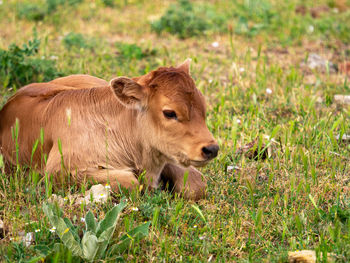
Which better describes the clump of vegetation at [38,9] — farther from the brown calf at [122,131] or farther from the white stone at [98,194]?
the white stone at [98,194]

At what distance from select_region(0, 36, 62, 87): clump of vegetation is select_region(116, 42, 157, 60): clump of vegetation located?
1311 millimetres

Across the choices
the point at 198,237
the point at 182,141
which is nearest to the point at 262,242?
the point at 198,237

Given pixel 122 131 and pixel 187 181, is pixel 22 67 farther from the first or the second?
pixel 187 181

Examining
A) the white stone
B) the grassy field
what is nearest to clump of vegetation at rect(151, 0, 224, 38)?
the grassy field

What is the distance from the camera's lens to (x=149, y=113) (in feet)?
14.4

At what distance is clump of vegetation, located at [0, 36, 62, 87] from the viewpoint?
21.0ft

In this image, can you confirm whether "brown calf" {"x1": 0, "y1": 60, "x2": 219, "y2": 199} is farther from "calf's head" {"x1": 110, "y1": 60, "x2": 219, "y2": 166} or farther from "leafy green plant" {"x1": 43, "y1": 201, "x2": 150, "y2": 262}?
"leafy green plant" {"x1": 43, "y1": 201, "x2": 150, "y2": 262}

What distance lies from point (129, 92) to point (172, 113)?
15.8 inches

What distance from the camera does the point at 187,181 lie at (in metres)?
4.56

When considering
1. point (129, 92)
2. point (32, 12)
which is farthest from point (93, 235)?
point (32, 12)

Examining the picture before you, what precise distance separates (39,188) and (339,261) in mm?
2389

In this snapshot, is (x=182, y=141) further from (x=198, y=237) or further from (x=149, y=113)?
(x=198, y=237)

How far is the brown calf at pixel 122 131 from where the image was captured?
416cm

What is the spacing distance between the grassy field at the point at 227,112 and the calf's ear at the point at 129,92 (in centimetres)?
75
